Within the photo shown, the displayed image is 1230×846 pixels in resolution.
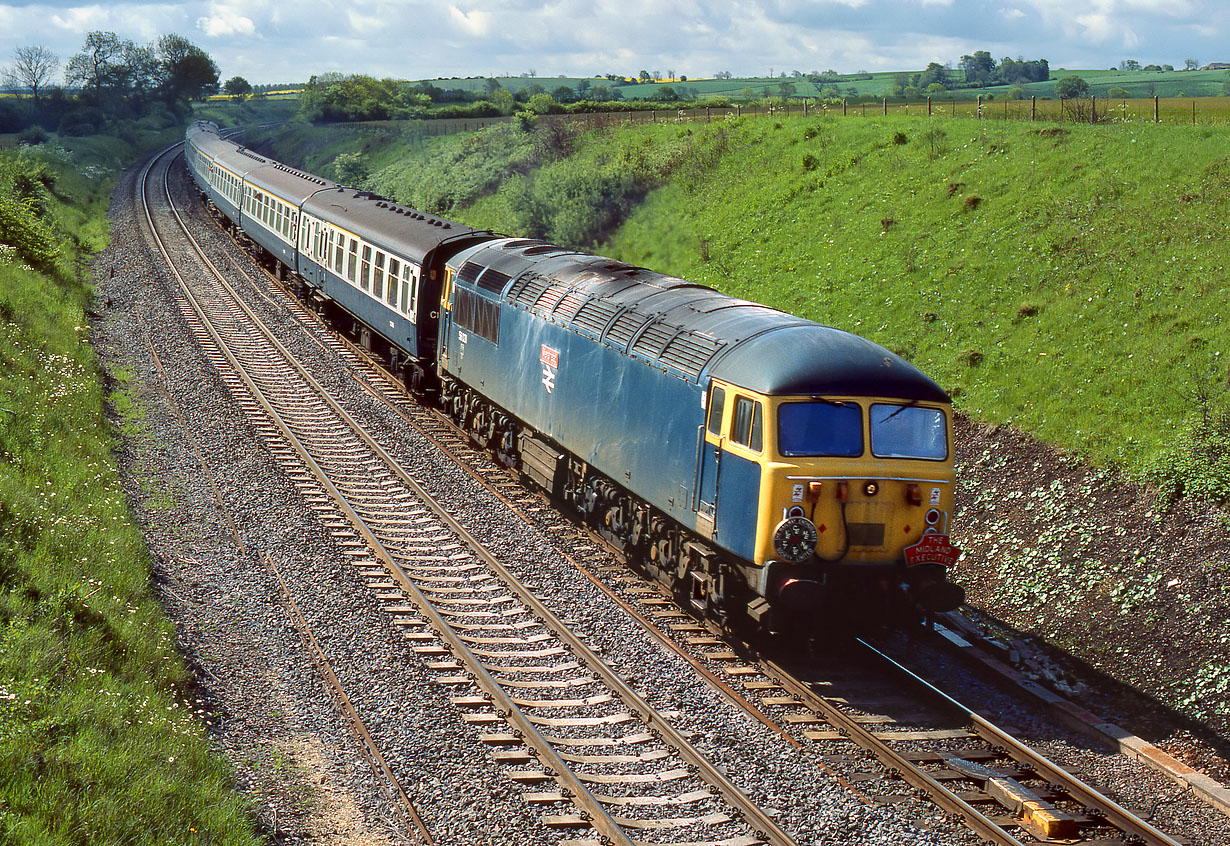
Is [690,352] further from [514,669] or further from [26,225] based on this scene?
[26,225]

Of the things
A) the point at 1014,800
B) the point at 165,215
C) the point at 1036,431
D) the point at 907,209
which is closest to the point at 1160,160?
the point at 907,209

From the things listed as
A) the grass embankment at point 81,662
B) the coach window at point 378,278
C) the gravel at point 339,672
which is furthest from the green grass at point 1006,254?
the grass embankment at point 81,662

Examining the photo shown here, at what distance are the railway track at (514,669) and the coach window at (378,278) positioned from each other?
184 inches

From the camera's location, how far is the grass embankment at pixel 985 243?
16156mm

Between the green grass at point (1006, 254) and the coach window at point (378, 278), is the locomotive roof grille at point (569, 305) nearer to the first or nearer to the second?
the green grass at point (1006, 254)

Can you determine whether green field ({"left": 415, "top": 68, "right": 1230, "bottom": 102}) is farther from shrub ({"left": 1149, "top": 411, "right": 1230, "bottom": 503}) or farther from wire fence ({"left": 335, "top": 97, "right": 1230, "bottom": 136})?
shrub ({"left": 1149, "top": 411, "right": 1230, "bottom": 503})

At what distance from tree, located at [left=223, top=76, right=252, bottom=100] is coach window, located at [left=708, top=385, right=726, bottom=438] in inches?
6520

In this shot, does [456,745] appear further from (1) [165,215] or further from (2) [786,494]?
(1) [165,215]

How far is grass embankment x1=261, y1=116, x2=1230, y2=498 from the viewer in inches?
636

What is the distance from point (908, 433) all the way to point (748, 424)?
177 cm

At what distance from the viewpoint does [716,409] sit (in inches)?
476

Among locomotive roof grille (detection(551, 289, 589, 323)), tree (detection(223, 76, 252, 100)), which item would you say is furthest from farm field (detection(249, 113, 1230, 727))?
tree (detection(223, 76, 252, 100))

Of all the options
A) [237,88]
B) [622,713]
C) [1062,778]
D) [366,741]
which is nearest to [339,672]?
[366,741]

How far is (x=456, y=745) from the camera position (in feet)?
32.7
